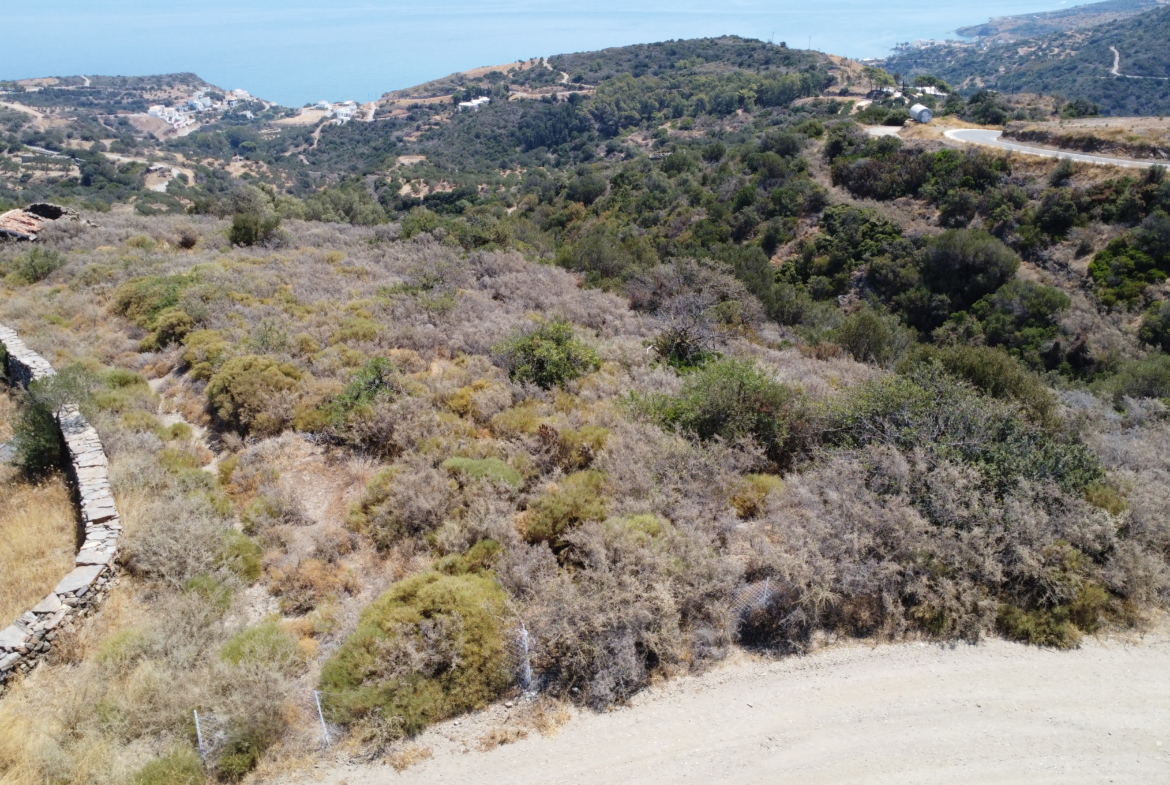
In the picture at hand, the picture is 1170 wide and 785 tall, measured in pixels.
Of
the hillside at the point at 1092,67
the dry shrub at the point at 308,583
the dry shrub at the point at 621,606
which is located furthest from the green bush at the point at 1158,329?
the hillside at the point at 1092,67

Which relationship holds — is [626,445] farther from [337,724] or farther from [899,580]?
[337,724]

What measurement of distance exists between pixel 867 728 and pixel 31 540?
10.3 meters

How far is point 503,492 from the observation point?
310 inches

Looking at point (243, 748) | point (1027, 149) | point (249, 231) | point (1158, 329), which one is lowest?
point (1158, 329)

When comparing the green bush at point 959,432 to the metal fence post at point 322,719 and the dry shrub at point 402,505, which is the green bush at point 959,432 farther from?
the metal fence post at point 322,719

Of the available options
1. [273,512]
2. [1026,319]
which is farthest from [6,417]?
[1026,319]

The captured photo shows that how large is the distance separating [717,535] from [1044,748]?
135 inches

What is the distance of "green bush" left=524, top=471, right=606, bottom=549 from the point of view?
721cm

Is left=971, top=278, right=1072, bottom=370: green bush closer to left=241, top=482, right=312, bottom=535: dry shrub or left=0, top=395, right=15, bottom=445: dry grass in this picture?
left=241, top=482, right=312, bottom=535: dry shrub

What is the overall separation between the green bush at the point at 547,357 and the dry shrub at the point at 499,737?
649 cm

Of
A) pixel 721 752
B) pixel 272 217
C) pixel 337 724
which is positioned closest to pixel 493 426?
pixel 337 724

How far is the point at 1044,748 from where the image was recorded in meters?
4.92

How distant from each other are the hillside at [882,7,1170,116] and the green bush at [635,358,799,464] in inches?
3248

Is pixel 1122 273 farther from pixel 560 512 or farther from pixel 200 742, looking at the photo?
pixel 200 742
